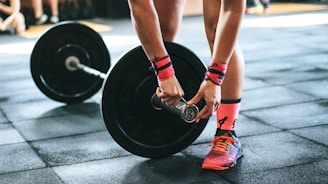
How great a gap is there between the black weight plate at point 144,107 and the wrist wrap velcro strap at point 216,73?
22 centimetres

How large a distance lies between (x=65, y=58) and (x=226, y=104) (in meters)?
1.02

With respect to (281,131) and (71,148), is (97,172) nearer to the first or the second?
(71,148)

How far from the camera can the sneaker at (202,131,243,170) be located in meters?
1.53

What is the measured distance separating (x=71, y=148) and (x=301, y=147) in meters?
0.77

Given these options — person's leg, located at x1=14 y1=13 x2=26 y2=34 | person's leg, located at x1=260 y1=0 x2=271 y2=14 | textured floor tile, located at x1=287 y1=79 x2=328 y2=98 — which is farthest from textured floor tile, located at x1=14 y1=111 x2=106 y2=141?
person's leg, located at x1=260 y1=0 x2=271 y2=14

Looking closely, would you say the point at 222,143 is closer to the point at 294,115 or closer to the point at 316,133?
the point at 316,133

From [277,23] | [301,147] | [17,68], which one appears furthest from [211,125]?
[277,23]

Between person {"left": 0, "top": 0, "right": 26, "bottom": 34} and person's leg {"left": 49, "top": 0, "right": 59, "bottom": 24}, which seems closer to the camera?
person {"left": 0, "top": 0, "right": 26, "bottom": 34}

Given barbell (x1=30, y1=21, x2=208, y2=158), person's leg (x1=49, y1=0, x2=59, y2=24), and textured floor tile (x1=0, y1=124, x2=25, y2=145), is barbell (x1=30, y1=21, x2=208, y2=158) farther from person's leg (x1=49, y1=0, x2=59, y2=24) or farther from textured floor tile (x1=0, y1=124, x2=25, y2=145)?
person's leg (x1=49, y1=0, x2=59, y2=24)

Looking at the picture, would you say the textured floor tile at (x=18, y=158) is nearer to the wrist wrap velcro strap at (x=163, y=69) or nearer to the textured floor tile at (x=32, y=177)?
the textured floor tile at (x=32, y=177)

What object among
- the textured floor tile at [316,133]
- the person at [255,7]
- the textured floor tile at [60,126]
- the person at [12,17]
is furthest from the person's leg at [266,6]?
the textured floor tile at [316,133]

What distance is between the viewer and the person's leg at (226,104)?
1.54m

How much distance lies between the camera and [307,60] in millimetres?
3189

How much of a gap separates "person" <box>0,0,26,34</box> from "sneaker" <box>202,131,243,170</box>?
393 cm
